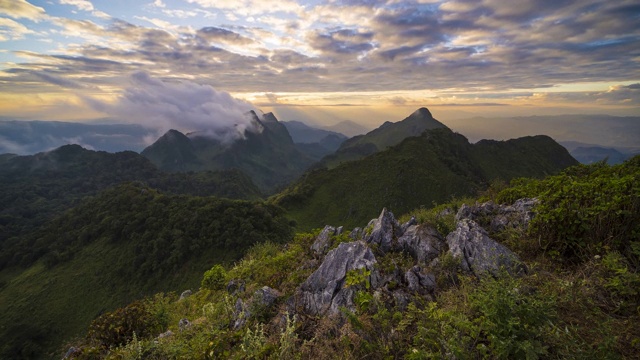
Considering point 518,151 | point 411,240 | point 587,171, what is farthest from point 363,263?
point 518,151

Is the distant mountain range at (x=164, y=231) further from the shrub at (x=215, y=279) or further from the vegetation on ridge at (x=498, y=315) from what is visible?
the vegetation on ridge at (x=498, y=315)

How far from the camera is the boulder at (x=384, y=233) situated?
454 inches

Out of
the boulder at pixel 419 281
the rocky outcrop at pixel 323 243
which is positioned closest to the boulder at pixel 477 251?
the boulder at pixel 419 281

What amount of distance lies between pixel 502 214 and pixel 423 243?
4.18 m

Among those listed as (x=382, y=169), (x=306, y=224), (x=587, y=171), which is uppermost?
(x=587, y=171)

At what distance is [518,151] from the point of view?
A: 535 feet

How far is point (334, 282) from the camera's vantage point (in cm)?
926

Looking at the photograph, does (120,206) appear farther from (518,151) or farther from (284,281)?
(518,151)

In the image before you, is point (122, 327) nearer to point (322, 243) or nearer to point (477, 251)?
point (322, 243)

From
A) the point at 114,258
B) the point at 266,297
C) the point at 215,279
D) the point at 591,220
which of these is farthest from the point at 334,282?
the point at 114,258

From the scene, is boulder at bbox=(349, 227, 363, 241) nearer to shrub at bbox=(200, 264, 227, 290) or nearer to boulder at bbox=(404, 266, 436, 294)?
boulder at bbox=(404, 266, 436, 294)

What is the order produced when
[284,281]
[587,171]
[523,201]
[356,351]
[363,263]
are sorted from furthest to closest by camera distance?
[587,171] → [523,201] → [284,281] → [363,263] → [356,351]

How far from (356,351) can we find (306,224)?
93883 mm

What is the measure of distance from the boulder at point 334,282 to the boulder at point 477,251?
2.87 metres
